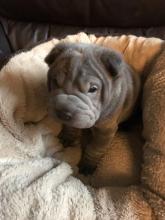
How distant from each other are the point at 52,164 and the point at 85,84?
0.27 meters

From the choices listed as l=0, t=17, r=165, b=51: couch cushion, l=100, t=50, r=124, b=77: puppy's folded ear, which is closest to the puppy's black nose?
l=100, t=50, r=124, b=77: puppy's folded ear

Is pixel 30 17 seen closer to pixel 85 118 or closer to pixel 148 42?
pixel 148 42

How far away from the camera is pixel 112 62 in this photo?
3.48ft

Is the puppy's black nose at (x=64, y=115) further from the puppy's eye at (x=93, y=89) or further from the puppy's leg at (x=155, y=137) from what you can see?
the puppy's leg at (x=155, y=137)

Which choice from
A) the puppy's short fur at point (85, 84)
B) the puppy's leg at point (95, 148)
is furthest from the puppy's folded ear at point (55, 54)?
the puppy's leg at point (95, 148)

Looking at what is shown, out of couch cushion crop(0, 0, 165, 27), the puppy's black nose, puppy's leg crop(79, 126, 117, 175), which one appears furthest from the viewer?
couch cushion crop(0, 0, 165, 27)

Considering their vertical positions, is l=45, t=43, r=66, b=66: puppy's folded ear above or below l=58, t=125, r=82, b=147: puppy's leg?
above

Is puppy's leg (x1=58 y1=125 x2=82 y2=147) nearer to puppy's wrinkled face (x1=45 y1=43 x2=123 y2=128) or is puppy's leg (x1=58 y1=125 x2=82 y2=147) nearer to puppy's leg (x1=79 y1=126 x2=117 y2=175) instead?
puppy's leg (x1=79 y1=126 x2=117 y2=175)

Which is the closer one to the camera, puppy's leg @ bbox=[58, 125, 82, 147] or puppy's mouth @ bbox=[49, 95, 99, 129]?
puppy's mouth @ bbox=[49, 95, 99, 129]

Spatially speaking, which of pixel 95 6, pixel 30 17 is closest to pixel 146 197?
pixel 95 6

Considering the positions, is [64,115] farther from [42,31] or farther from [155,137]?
[42,31]

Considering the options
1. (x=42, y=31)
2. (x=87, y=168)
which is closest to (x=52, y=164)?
(x=87, y=168)

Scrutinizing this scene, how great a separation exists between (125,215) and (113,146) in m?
0.29

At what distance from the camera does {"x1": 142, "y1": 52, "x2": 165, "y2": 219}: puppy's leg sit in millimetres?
1075
